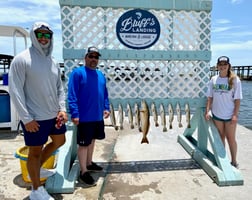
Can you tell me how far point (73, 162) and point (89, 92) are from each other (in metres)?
1.30

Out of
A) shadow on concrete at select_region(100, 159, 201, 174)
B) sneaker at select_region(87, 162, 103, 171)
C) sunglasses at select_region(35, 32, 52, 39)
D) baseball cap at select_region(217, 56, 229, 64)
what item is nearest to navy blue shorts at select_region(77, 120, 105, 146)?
sneaker at select_region(87, 162, 103, 171)

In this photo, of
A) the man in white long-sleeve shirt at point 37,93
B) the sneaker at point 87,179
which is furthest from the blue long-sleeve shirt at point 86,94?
the sneaker at point 87,179

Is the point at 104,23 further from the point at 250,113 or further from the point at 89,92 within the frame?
the point at 250,113

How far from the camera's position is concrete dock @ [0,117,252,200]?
9.83 ft

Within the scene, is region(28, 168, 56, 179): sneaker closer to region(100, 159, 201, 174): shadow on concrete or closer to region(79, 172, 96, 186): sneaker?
region(79, 172, 96, 186): sneaker

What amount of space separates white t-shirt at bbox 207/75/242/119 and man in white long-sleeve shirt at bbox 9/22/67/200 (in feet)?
7.18

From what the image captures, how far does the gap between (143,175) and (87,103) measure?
1.36 metres

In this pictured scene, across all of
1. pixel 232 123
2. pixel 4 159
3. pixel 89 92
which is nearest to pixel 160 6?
pixel 89 92

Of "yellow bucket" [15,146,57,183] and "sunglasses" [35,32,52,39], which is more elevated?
"sunglasses" [35,32,52,39]

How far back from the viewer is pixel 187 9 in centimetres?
373

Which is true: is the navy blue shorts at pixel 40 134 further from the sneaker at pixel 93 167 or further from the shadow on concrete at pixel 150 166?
the shadow on concrete at pixel 150 166

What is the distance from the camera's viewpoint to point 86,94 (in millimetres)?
3133

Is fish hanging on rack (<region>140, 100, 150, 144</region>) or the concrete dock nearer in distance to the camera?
the concrete dock

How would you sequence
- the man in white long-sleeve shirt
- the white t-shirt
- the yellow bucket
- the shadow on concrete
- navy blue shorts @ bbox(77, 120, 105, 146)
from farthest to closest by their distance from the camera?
the shadow on concrete → the white t-shirt → navy blue shorts @ bbox(77, 120, 105, 146) → the yellow bucket → the man in white long-sleeve shirt
